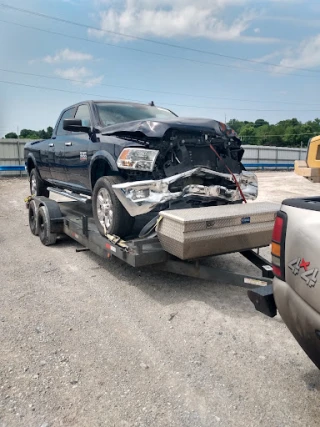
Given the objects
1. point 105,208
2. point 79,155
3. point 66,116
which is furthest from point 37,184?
point 105,208

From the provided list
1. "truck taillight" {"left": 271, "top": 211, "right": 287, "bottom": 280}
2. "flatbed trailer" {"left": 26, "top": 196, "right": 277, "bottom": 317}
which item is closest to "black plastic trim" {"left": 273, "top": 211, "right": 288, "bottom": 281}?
"truck taillight" {"left": 271, "top": 211, "right": 287, "bottom": 280}

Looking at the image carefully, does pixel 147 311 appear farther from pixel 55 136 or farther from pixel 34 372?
pixel 55 136

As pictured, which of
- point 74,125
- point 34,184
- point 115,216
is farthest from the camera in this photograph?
point 34,184

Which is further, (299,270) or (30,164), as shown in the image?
(30,164)

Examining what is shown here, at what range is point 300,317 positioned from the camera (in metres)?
2.15

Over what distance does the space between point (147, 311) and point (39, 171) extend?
17.1 ft

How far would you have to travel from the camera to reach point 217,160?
16.4 feet

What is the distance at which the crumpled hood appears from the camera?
442cm

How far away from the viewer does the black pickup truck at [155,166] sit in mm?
4387

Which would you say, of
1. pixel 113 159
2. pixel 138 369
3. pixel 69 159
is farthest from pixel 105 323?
pixel 69 159

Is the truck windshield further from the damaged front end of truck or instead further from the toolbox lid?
the toolbox lid

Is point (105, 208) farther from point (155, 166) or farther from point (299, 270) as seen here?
point (299, 270)

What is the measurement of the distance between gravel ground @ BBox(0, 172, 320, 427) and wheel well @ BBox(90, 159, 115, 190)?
4.43ft

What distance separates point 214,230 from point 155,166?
1143 mm
